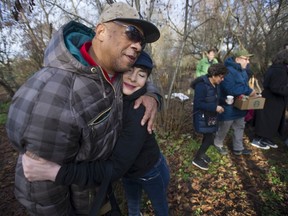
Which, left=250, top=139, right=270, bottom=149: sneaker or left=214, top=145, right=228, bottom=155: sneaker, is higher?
left=250, top=139, right=270, bottom=149: sneaker

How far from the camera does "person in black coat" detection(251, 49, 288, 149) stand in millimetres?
4051

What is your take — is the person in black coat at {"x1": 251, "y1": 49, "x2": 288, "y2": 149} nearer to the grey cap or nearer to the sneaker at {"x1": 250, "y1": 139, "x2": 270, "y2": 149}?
the sneaker at {"x1": 250, "y1": 139, "x2": 270, "y2": 149}

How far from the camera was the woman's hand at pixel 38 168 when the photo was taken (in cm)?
119

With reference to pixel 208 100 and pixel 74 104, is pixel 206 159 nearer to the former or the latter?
pixel 208 100

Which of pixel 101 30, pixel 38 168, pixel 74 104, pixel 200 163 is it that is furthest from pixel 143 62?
pixel 200 163

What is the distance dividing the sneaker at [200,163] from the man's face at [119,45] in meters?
3.06

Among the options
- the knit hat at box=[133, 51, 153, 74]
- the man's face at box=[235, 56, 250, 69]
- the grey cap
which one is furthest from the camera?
the man's face at box=[235, 56, 250, 69]

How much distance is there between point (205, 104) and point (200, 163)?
44.5 inches

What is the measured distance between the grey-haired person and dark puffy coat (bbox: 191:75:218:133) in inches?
86.3

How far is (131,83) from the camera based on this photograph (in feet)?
5.62

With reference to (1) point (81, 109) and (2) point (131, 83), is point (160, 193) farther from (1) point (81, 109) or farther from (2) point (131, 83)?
(1) point (81, 109)

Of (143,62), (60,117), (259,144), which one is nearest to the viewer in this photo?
(60,117)

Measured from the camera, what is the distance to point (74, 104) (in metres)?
1.18

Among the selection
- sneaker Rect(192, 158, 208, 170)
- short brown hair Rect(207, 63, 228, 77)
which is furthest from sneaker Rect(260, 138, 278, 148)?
short brown hair Rect(207, 63, 228, 77)
